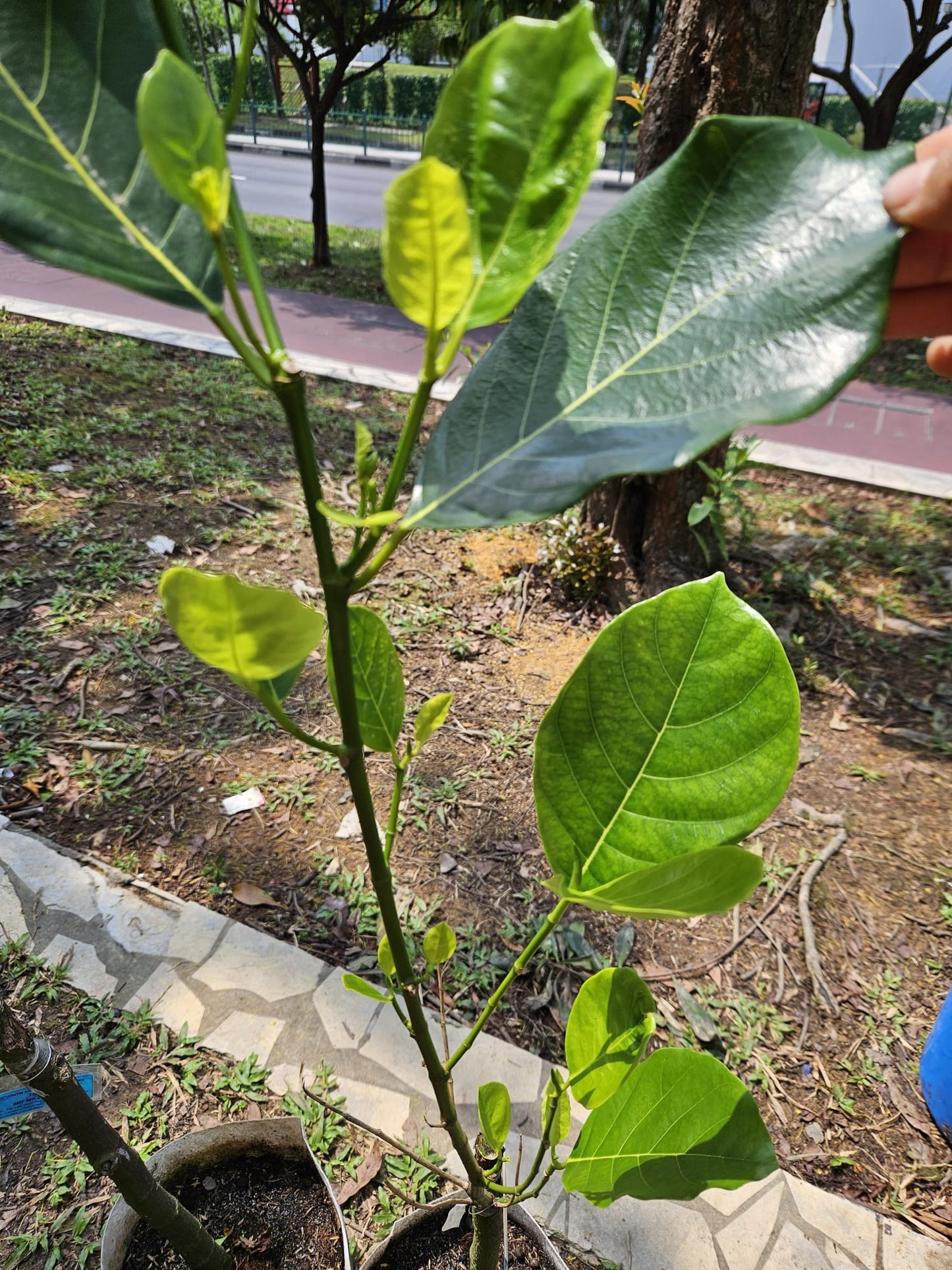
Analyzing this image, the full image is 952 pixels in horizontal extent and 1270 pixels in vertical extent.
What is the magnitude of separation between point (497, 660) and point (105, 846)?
1.32 metres

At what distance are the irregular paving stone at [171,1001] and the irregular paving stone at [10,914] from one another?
0.31 meters

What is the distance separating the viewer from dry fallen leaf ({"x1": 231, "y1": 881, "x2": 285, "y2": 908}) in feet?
6.18

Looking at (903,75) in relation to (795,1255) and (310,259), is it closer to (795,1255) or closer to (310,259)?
(310,259)

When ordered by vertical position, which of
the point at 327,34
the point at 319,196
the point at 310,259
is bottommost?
the point at 310,259

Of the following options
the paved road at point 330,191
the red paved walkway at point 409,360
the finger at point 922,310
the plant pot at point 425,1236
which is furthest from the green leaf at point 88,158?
the paved road at point 330,191

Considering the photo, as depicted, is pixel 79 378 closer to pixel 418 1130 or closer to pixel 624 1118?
pixel 418 1130

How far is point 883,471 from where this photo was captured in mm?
4242

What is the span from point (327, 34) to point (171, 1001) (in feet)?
27.2

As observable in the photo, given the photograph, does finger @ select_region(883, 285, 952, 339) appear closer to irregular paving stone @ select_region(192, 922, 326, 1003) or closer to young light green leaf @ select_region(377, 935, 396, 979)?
young light green leaf @ select_region(377, 935, 396, 979)

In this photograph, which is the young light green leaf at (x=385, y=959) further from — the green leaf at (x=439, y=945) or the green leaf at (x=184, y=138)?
the green leaf at (x=184, y=138)

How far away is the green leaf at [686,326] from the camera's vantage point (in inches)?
13.9

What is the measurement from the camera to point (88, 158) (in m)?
0.36

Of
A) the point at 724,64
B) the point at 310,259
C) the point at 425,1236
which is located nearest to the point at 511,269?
the point at 425,1236

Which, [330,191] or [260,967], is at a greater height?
[330,191]
